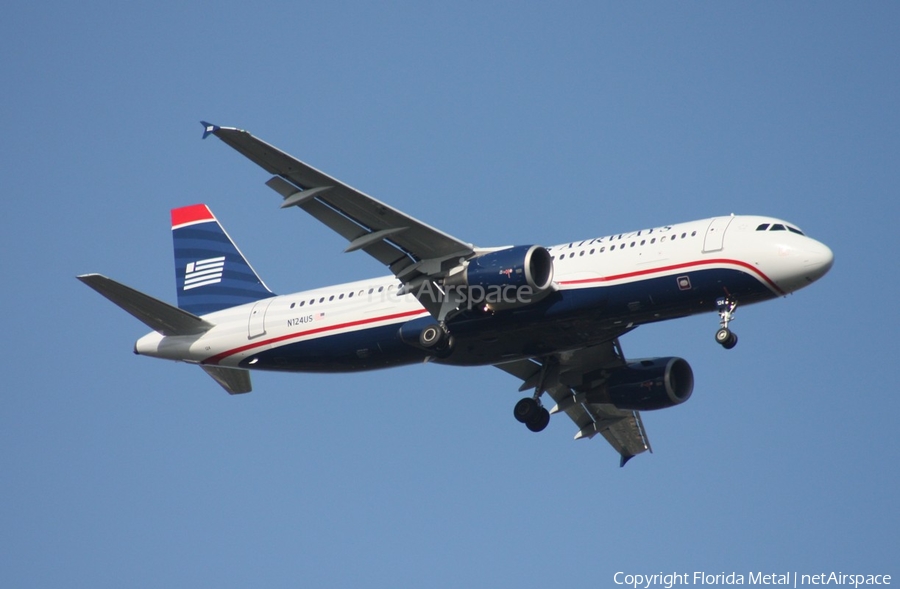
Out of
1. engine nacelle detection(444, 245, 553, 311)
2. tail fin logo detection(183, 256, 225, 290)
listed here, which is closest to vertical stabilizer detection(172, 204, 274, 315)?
tail fin logo detection(183, 256, 225, 290)

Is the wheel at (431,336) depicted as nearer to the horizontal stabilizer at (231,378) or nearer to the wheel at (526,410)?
the wheel at (526,410)

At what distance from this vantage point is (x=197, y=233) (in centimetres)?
4672

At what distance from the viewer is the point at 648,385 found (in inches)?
1677

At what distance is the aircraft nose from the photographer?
115 ft

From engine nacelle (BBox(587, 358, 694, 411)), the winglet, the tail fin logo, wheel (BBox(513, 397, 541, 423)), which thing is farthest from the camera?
the tail fin logo

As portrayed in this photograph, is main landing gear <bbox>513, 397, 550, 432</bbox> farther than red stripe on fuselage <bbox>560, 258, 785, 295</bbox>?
Yes

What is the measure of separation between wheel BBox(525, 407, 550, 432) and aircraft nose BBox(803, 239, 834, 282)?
1101 centimetres

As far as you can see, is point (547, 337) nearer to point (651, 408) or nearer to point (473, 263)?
point (473, 263)

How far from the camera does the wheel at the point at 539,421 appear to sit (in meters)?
42.7

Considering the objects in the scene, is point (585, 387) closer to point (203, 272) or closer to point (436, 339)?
point (436, 339)

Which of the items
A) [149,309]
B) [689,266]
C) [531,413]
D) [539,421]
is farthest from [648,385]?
[149,309]

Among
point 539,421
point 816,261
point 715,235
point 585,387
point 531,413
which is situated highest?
point 715,235

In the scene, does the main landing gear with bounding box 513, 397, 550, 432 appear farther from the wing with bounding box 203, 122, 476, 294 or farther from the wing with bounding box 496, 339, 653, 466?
the wing with bounding box 203, 122, 476, 294

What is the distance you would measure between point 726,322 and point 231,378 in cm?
1678
